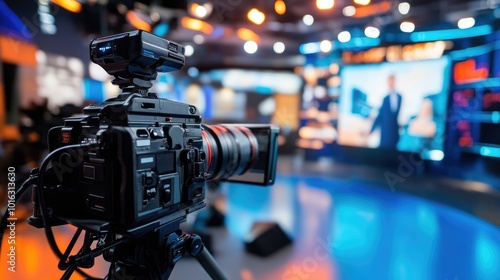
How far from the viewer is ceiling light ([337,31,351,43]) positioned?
498cm

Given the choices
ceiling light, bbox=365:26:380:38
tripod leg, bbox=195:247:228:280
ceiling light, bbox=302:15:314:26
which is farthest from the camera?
ceiling light, bbox=365:26:380:38

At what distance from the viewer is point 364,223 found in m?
2.52

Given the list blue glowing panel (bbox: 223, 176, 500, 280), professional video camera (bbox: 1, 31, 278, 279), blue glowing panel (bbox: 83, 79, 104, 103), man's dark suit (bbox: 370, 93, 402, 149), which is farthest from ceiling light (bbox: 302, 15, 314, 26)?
professional video camera (bbox: 1, 31, 278, 279)

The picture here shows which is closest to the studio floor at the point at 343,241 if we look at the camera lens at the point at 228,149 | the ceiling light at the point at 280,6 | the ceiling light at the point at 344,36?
the camera lens at the point at 228,149

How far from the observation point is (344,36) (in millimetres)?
5027

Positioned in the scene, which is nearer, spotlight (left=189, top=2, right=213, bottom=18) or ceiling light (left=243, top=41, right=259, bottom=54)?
spotlight (left=189, top=2, right=213, bottom=18)

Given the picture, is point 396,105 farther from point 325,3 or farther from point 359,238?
point 359,238

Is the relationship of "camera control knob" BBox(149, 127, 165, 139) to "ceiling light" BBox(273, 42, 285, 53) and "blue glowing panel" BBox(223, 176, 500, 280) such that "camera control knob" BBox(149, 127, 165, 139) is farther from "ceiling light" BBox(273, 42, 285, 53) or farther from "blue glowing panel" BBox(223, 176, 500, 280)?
"ceiling light" BBox(273, 42, 285, 53)

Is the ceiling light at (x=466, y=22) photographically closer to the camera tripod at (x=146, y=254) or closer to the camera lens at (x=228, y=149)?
the camera lens at (x=228, y=149)

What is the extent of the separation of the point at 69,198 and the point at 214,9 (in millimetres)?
3469

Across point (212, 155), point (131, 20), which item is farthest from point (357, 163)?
point (212, 155)

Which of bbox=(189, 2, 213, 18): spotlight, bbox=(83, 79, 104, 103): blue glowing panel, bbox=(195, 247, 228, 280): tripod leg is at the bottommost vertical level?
bbox=(195, 247, 228, 280): tripod leg

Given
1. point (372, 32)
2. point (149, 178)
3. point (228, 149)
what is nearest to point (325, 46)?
point (372, 32)

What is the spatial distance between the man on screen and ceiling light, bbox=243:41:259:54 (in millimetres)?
2890
